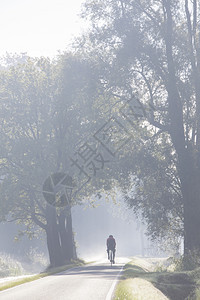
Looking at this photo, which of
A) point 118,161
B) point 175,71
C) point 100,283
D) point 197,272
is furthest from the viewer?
point 118,161

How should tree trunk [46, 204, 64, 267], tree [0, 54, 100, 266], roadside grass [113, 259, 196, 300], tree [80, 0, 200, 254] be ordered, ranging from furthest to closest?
tree trunk [46, 204, 64, 267]
tree [0, 54, 100, 266]
tree [80, 0, 200, 254]
roadside grass [113, 259, 196, 300]

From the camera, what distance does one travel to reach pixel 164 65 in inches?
1117

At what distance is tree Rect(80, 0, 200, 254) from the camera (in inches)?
1037

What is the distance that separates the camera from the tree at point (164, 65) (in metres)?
26.3

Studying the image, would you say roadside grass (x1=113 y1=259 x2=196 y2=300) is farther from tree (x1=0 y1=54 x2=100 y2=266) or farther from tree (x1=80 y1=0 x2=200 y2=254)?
tree (x1=0 y1=54 x2=100 y2=266)

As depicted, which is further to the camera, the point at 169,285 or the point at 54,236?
the point at 54,236

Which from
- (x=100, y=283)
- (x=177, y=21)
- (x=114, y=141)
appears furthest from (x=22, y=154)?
(x=100, y=283)

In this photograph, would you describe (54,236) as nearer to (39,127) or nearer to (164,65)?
(39,127)

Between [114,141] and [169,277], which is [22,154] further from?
[169,277]

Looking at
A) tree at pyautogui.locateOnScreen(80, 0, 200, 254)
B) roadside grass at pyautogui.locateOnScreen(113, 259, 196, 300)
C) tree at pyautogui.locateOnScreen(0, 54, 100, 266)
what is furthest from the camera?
tree at pyautogui.locateOnScreen(0, 54, 100, 266)

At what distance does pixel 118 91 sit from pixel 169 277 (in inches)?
603

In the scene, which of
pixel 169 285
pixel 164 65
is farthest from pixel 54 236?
pixel 169 285

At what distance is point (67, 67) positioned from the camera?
31.7 meters

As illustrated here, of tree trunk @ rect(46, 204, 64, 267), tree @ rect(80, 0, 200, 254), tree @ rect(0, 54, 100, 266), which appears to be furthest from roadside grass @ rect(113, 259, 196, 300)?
tree trunk @ rect(46, 204, 64, 267)
